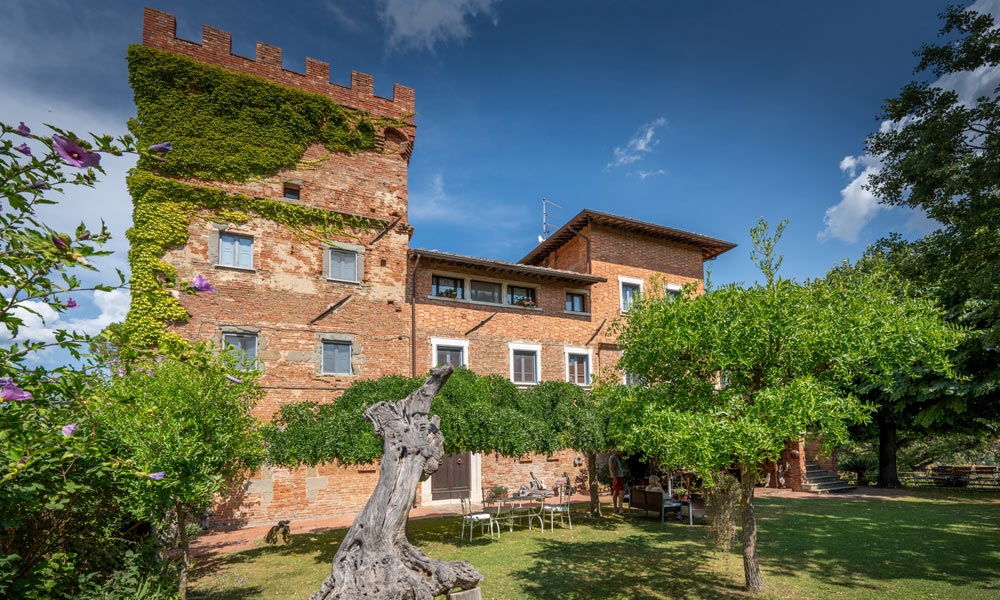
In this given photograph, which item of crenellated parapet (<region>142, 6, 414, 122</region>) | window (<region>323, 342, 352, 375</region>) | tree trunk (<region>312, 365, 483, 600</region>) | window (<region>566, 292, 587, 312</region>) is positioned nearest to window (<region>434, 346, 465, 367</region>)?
window (<region>323, 342, 352, 375</region>)

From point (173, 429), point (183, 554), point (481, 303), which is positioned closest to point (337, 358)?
point (481, 303)

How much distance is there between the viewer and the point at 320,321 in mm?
16078

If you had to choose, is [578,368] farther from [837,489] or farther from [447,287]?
[837,489]

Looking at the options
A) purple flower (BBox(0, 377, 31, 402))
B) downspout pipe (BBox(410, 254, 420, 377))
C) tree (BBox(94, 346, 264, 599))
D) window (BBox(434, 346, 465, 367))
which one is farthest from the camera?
window (BBox(434, 346, 465, 367))

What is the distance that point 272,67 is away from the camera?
16750 mm

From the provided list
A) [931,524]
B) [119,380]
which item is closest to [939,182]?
[931,524]

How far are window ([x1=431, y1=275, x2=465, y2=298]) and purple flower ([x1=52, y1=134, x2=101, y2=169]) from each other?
1581 cm

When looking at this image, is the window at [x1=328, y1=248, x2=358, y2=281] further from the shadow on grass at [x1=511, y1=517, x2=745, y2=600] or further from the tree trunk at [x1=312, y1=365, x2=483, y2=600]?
the tree trunk at [x1=312, y1=365, x2=483, y2=600]

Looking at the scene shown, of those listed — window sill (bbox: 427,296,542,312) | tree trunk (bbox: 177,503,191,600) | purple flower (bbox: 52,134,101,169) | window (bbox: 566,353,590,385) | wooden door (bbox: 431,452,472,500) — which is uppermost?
window sill (bbox: 427,296,542,312)

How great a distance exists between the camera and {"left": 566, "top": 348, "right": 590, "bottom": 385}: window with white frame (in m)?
19.8

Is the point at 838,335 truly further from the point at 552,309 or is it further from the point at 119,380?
the point at 552,309

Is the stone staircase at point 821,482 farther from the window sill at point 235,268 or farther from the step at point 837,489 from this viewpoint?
the window sill at point 235,268

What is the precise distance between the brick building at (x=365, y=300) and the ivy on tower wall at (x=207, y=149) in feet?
1.30

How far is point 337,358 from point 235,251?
183 inches
